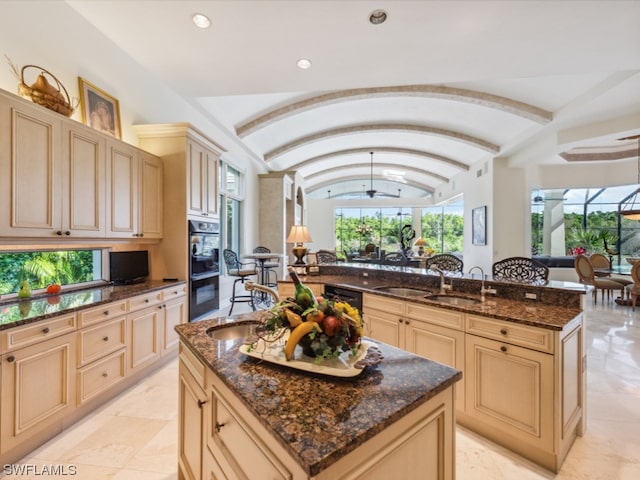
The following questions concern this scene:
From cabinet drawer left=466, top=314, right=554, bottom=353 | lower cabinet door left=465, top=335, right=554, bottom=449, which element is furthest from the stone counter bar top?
lower cabinet door left=465, top=335, right=554, bottom=449

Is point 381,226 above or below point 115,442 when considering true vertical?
above

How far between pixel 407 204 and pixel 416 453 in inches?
491

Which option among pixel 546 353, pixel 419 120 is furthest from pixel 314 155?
pixel 546 353

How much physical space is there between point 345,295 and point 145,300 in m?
1.97

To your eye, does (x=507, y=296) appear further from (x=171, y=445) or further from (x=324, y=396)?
(x=171, y=445)

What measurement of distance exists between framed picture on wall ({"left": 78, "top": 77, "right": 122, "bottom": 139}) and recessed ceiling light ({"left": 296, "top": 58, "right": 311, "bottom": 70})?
6.80 ft

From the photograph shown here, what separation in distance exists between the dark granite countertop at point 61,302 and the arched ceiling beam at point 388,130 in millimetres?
5308

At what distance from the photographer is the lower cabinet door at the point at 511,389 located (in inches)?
68.5

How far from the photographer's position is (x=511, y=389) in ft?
6.12

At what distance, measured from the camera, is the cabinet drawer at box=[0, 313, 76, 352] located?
1.71m

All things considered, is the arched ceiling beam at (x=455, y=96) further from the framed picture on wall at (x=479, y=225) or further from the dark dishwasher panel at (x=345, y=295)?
the dark dishwasher panel at (x=345, y=295)

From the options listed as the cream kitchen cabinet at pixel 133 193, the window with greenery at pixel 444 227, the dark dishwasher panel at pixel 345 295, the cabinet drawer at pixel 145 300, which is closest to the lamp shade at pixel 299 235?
the dark dishwasher panel at pixel 345 295

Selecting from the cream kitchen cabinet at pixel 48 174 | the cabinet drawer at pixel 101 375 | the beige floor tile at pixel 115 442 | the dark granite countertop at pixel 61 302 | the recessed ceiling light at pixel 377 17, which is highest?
the recessed ceiling light at pixel 377 17

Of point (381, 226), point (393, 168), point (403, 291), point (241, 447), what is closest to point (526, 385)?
point (403, 291)
